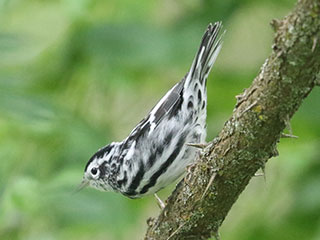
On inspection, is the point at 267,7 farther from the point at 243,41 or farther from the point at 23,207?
the point at 23,207

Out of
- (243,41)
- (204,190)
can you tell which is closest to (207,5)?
(243,41)

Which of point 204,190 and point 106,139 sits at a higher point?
point 106,139

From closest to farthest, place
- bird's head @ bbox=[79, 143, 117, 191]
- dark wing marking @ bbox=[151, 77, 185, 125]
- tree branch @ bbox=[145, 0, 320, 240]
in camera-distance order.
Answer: tree branch @ bbox=[145, 0, 320, 240] < dark wing marking @ bbox=[151, 77, 185, 125] < bird's head @ bbox=[79, 143, 117, 191]

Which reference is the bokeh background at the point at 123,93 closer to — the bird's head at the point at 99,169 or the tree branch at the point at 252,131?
the bird's head at the point at 99,169

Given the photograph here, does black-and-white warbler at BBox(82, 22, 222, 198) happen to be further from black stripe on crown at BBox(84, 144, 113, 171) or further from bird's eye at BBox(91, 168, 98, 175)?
bird's eye at BBox(91, 168, 98, 175)

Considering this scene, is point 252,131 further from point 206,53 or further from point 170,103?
point 170,103

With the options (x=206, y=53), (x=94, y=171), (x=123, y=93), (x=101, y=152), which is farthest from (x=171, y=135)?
(x=123, y=93)

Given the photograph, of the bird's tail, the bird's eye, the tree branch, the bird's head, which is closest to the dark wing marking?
the bird's tail
